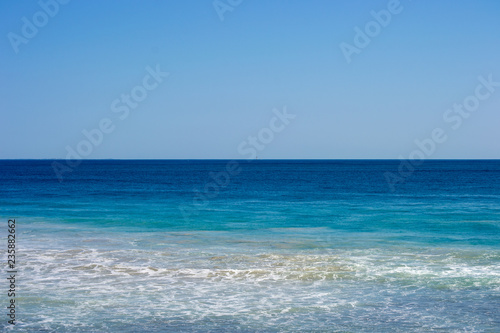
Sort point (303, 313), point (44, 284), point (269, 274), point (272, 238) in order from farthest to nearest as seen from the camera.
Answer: point (272, 238) → point (269, 274) → point (44, 284) → point (303, 313)

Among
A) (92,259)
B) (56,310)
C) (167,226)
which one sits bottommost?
(56,310)

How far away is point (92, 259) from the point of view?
1703cm

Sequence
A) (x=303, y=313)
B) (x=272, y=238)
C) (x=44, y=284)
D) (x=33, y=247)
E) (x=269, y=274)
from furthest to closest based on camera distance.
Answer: (x=272, y=238)
(x=33, y=247)
(x=269, y=274)
(x=44, y=284)
(x=303, y=313)

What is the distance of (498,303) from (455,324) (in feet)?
6.66

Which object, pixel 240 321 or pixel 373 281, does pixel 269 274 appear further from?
pixel 240 321

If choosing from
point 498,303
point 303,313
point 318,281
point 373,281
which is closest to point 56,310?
point 303,313

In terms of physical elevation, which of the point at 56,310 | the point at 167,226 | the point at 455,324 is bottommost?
the point at 455,324

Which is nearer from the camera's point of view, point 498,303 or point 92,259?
point 498,303

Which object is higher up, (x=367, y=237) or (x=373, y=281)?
(x=367, y=237)

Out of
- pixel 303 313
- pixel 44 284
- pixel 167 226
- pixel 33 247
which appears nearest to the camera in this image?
pixel 303 313

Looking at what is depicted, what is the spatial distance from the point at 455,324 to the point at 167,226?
58.3ft

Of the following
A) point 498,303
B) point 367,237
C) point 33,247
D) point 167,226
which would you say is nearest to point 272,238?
point 367,237

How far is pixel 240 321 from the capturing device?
10688mm

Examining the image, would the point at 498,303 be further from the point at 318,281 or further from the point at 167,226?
the point at 167,226
